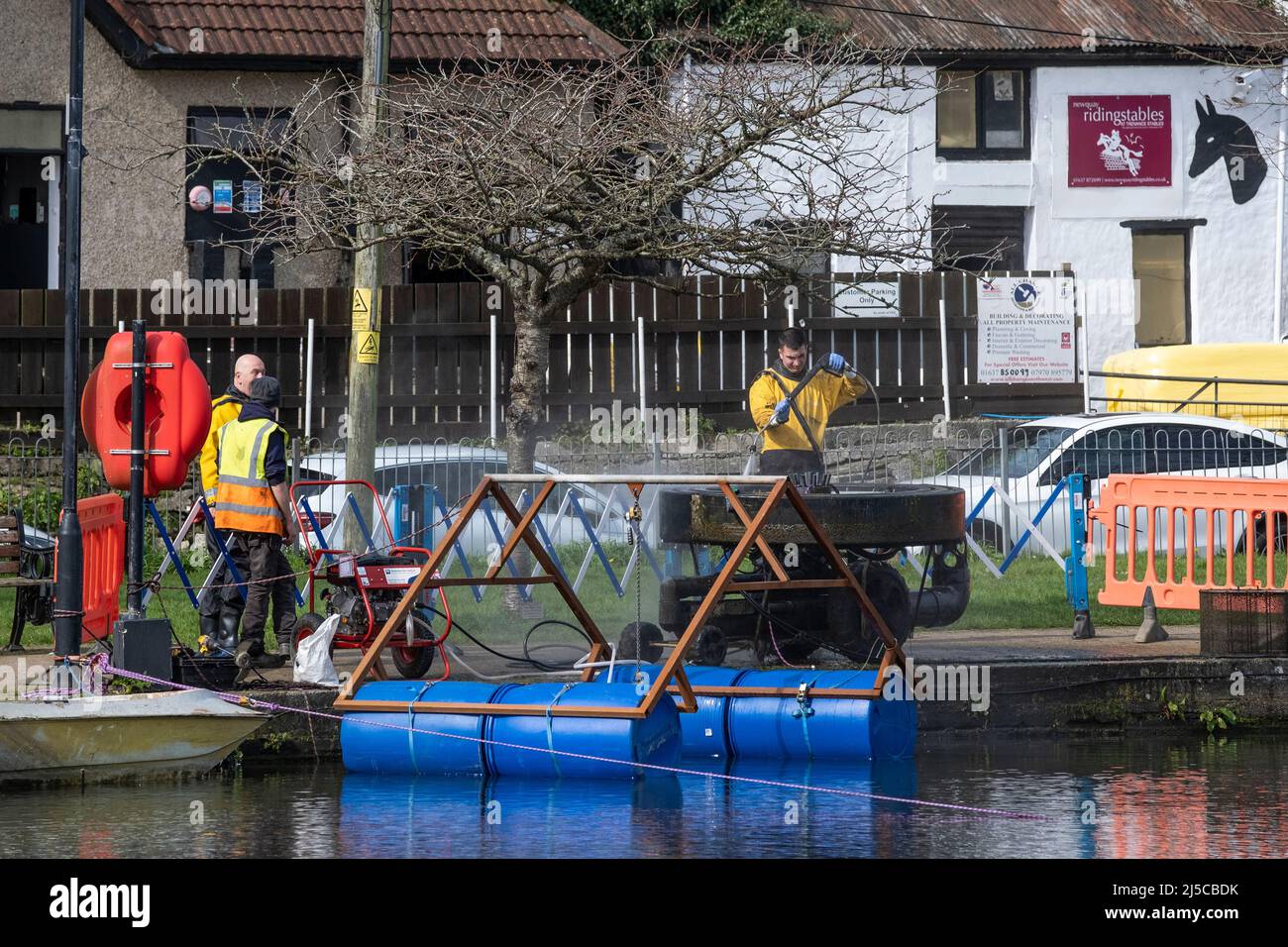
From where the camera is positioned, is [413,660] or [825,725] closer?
[825,725]

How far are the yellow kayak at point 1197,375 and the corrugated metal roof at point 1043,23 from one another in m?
5.28

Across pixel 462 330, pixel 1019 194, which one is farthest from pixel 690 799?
pixel 1019 194

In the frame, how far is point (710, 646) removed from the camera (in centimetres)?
1179

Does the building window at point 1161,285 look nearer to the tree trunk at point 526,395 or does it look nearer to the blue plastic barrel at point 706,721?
the tree trunk at point 526,395

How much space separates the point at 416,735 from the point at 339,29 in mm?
15236

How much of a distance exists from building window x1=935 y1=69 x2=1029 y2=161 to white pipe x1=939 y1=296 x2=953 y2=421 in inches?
189

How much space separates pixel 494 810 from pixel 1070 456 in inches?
405

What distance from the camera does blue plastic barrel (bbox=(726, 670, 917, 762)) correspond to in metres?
10.2

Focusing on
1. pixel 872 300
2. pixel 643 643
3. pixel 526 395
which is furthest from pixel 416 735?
pixel 872 300

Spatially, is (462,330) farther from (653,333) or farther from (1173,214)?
(1173,214)

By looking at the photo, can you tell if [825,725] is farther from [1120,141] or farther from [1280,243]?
[1280,243]

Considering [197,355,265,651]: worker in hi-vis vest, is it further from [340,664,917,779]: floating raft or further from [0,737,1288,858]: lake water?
[340,664,917,779]: floating raft

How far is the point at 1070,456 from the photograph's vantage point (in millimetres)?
18094

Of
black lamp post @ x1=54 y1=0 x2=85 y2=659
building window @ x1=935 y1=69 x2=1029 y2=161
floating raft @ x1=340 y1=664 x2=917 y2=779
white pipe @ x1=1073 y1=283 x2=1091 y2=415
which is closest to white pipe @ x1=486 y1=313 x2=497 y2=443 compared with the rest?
white pipe @ x1=1073 y1=283 x2=1091 y2=415
